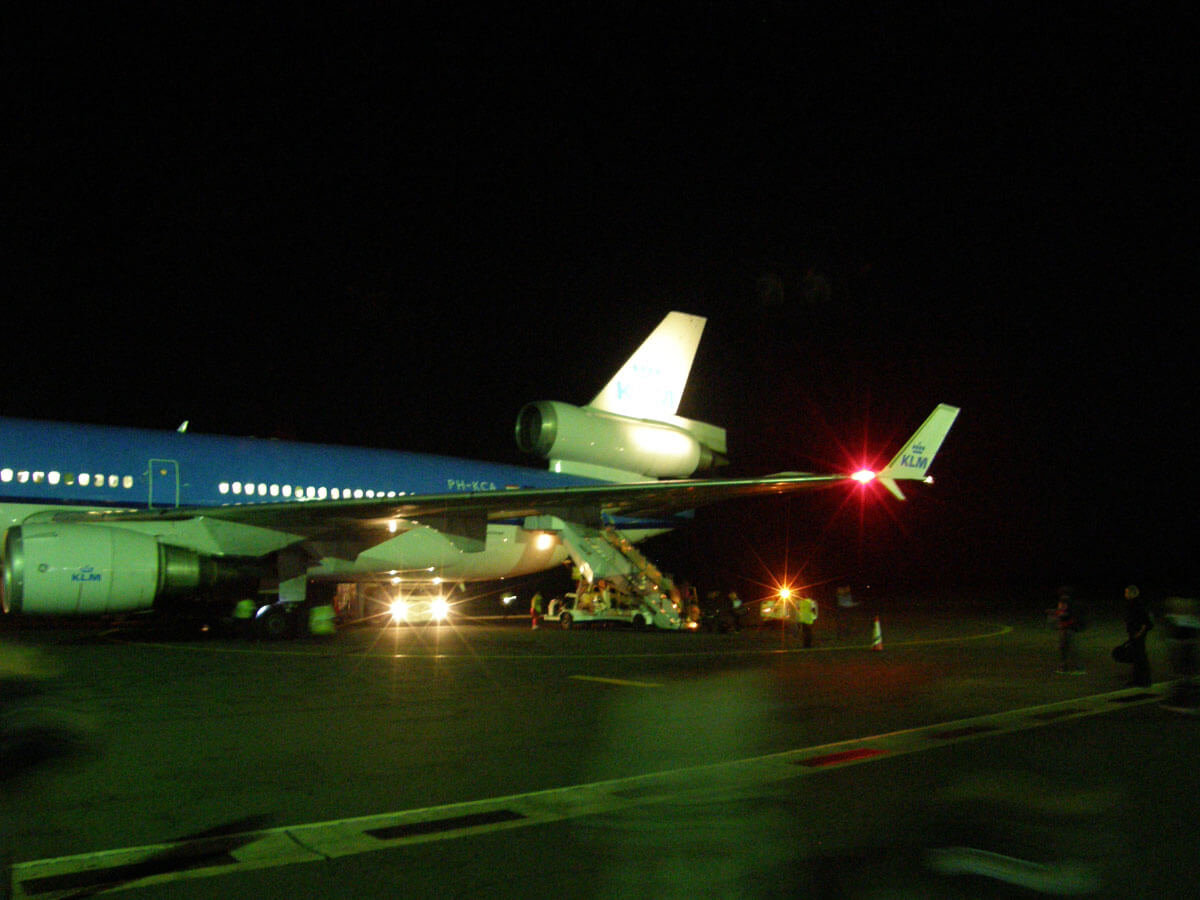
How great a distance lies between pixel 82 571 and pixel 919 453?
535 inches

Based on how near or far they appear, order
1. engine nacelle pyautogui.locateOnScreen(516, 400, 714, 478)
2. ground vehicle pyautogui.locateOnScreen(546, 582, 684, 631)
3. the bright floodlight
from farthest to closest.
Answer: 1. the bright floodlight
2. ground vehicle pyautogui.locateOnScreen(546, 582, 684, 631)
3. engine nacelle pyautogui.locateOnScreen(516, 400, 714, 478)

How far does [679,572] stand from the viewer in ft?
126

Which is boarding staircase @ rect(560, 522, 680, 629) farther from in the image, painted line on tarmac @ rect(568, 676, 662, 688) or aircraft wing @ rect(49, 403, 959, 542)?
painted line on tarmac @ rect(568, 676, 662, 688)

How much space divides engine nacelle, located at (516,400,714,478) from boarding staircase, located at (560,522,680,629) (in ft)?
5.22

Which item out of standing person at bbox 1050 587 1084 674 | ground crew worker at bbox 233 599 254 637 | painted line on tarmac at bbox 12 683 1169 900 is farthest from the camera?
ground crew worker at bbox 233 599 254 637

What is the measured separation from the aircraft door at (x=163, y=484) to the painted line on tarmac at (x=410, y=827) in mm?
12647

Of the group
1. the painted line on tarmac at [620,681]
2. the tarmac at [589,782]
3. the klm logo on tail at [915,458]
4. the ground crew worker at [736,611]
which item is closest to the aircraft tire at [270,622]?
the tarmac at [589,782]

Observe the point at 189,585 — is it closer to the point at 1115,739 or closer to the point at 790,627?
the point at 790,627

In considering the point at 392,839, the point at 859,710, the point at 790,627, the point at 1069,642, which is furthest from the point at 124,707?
the point at 790,627

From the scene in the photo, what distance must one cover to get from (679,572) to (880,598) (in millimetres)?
9352

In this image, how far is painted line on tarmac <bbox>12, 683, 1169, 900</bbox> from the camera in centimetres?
473

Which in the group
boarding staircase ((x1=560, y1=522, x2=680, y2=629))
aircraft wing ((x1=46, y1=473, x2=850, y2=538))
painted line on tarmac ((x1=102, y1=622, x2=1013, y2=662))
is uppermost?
aircraft wing ((x1=46, y1=473, x2=850, y2=538))

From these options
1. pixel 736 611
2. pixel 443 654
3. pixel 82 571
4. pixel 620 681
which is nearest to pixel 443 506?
pixel 443 654

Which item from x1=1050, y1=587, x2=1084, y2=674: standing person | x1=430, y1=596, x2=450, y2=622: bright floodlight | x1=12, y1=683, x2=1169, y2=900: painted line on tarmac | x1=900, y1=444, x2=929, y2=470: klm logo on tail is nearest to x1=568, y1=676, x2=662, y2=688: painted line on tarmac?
x1=12, y1=683, x2=1169, y2=900: painted line on tarmac
